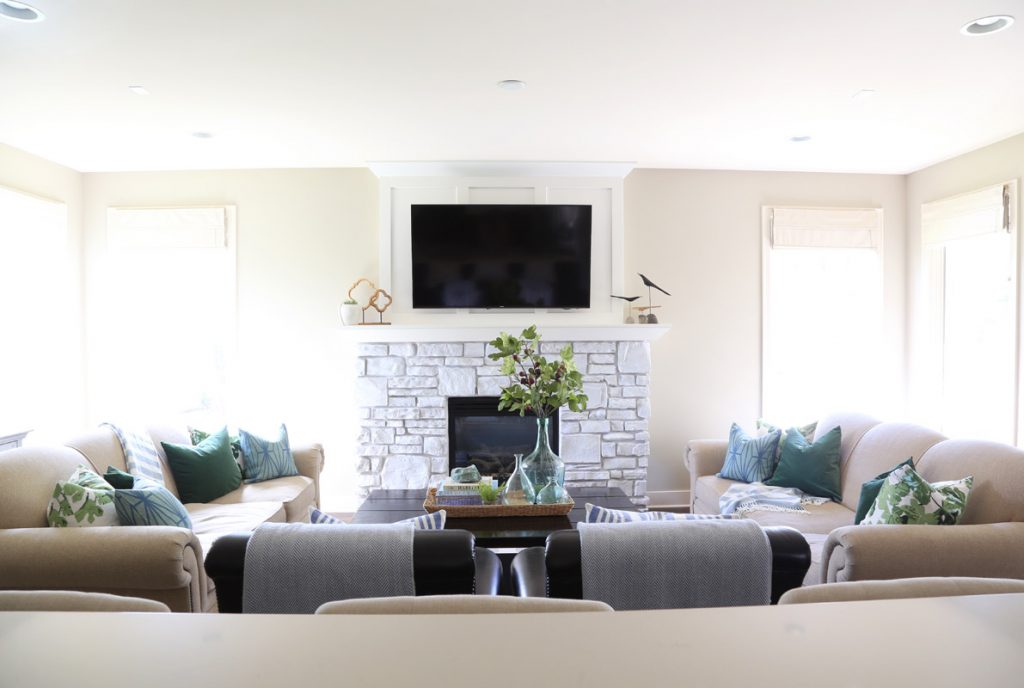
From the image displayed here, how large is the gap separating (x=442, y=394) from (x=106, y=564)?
2.67m

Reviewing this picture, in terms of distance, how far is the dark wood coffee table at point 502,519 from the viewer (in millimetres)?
2689

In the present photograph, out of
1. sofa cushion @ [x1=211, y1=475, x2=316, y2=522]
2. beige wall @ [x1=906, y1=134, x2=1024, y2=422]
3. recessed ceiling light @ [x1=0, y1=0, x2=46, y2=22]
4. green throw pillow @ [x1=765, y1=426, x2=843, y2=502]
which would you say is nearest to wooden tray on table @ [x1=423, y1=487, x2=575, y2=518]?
sofa cushion @ [x1=211, y1=475, x2=316, y2=522]

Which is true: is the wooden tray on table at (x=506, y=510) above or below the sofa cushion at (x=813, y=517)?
above

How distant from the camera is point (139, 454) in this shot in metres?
3.35

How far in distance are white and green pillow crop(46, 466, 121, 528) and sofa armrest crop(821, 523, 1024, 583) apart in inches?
103

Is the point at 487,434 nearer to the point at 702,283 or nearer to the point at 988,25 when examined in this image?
the point at 702,283

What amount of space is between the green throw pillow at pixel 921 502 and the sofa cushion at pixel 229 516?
2.61 metres

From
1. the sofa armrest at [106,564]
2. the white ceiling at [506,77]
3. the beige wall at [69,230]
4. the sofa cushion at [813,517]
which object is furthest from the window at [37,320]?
the sofa cushion at [813,517]

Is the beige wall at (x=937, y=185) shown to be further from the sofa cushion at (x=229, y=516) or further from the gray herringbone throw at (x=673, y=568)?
the sofa cushion at (x=229, y=516)

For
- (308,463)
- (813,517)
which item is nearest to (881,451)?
(813,517)

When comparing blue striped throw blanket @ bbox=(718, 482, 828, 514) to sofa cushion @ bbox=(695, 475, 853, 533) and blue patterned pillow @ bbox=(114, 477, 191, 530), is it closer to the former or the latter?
sofa cushion @ bbox=(695, 475, 853, 533)

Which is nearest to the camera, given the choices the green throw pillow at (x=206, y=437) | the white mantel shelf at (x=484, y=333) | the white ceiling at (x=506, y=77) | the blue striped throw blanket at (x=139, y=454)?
the white ceiling at (x=506, y=77)

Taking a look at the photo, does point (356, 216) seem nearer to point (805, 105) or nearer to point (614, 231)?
point (614, 231)

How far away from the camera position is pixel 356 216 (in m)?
5.01
